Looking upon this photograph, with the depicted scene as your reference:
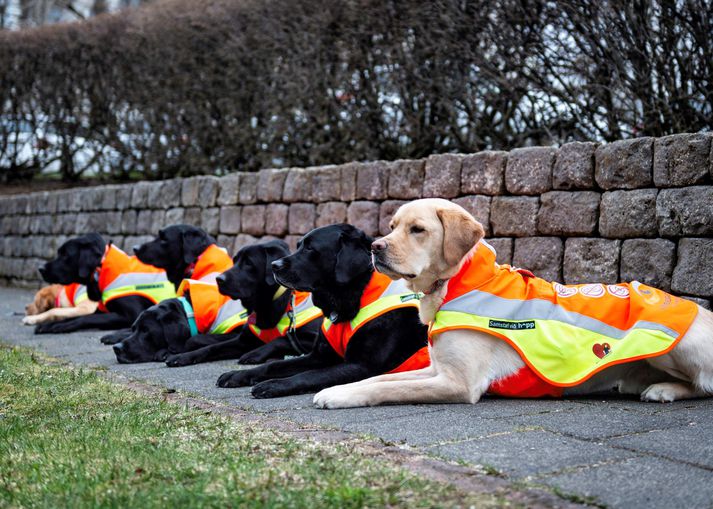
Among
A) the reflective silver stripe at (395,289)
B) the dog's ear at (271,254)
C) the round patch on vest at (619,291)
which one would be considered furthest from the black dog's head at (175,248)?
the round patch on vest at (619,291)

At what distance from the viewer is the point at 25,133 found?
17281 mm

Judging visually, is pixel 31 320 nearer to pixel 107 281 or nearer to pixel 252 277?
pixel 107 281

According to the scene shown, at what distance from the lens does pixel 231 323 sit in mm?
6719

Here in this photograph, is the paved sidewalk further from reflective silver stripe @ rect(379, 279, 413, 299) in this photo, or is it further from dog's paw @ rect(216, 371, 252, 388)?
reflective silver stripe @ rect(379, 279, 413, 299)

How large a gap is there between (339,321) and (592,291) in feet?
5.03

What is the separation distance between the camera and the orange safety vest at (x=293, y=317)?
5844 millimetres

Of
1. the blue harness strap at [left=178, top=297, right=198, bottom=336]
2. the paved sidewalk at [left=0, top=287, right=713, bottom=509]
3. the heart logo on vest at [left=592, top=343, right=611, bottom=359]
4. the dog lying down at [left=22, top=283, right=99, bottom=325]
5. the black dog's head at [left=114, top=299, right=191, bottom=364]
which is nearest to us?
the paved sidewalk at [left=0, top=287, right=713, bottom=509]

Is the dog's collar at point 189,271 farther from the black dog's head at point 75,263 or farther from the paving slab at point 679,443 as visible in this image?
the paving slab at point 679,443

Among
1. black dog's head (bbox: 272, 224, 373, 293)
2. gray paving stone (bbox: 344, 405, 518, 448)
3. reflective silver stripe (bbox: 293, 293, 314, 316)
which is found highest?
black dog's head (bbox: 272, 224, 373, 293)

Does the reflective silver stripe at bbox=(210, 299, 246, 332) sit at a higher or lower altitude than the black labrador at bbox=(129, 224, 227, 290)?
lower

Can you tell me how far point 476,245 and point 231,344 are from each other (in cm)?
264

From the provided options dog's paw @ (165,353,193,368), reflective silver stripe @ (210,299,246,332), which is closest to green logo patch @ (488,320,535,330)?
dog's paw @ (165,353,193,368)

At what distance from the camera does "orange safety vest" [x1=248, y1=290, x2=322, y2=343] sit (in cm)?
584

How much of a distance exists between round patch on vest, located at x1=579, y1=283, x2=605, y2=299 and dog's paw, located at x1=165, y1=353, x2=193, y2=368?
304 centimetres
